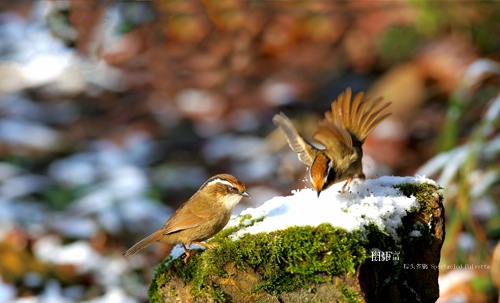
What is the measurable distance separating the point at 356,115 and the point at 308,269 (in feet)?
4.53

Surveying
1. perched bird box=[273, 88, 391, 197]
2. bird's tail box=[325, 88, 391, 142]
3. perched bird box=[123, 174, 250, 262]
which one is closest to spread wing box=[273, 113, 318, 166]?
perched bird box=[273, 88, 391, 197]

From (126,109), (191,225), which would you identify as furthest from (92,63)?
(191,225)

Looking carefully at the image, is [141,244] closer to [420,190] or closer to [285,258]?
[285,258]

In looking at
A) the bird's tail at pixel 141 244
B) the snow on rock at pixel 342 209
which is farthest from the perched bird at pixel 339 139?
the bird's tail at pixel 141 244

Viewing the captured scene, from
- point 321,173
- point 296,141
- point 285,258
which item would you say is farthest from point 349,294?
point 296,141

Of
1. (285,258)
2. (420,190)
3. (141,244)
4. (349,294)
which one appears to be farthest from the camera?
(420,190)

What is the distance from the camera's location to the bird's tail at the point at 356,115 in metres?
3.62

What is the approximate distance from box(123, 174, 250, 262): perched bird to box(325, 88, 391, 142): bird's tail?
0.87m

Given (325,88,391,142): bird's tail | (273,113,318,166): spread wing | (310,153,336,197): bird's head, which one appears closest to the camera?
(310,153,336,197): bird's head

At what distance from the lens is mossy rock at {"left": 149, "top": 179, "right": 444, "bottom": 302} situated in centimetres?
258

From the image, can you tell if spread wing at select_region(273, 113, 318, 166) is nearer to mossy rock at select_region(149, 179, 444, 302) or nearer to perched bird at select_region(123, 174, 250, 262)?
perched bird at select_region(123, 174, 250, 262)

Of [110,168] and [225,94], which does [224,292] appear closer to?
[110,168]

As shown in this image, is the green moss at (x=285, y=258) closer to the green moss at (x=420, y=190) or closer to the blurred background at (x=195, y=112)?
the green moss at (x=420, y=190)

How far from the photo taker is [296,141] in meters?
3.59
